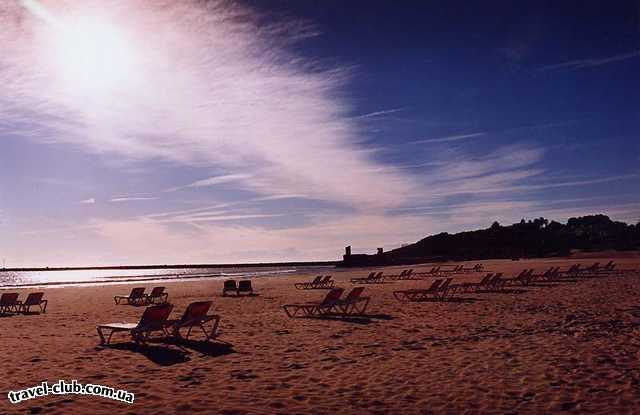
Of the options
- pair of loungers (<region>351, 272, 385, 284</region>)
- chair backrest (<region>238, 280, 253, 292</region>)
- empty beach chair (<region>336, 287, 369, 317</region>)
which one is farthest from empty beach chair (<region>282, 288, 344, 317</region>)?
pair of loungers (<region>351, 272, 385, 284</region>)

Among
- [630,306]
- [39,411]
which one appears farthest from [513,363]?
[630,306]

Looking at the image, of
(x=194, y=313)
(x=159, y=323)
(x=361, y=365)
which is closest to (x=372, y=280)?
(x=194, y=313)

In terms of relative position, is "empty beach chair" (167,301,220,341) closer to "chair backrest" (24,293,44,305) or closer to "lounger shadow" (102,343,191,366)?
"lounger shadow" (102,343,191,366)

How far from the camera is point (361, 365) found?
25.4 feet

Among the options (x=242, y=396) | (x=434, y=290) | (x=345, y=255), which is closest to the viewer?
(x=242, y=396)

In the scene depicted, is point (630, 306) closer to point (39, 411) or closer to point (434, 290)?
point (434, 290)

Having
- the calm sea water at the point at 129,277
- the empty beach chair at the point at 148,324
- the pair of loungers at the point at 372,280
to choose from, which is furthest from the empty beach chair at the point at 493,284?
the calm sea water at the point at 129,277

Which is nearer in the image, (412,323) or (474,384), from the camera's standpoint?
(474,384)

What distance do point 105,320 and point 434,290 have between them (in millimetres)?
9931

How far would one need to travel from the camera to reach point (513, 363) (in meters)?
7.57

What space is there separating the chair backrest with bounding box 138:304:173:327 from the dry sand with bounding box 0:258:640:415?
41cm

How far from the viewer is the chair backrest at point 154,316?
31.9 feet

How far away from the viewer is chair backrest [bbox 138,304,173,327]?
973 centimetres

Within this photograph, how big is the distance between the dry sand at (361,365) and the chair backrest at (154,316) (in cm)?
41
